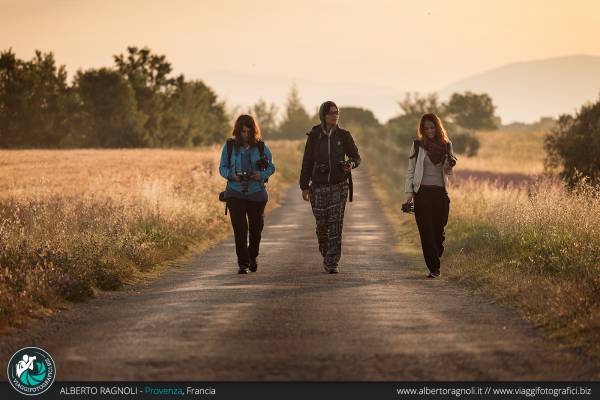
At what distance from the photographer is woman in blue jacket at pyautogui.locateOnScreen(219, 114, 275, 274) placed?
13938 millimetres

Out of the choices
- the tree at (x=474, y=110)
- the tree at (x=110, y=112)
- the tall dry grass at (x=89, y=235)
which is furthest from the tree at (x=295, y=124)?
the tall dry grass at (x=89, y=235)

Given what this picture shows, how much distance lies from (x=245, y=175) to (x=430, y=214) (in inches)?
112

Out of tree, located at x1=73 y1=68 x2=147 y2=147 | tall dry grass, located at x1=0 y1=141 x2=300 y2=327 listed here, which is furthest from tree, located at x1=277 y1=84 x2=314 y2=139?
tall dry grass, located at x1=0 y1=141 x2=300 y2=327

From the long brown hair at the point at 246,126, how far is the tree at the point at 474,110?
12549 centimetres

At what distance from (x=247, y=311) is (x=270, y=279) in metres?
3.27

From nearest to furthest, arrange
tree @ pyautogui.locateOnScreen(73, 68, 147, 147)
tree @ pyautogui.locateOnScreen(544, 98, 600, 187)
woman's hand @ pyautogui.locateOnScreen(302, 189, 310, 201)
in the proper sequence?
woman's hand @ pyautogui.locateOnScreen(302, 189, 310, 201) < tree @ pyautogui.locateOnScreen(544, 98, 600, 187) < tree @ pyautogui.locateOnScreen(73, 68, 147, 147)

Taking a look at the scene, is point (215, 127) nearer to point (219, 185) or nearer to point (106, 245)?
point (219, 185)

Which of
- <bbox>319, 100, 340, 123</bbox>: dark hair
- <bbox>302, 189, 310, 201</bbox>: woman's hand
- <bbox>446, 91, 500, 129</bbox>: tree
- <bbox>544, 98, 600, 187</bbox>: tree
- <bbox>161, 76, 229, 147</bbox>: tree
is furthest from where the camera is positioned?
<bbox>446, 91, 500, 129</bbox>: tree

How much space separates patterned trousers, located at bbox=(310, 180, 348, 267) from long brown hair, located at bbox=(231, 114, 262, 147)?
116 centimetres

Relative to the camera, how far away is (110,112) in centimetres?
9275

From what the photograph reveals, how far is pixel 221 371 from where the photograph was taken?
22.6ft

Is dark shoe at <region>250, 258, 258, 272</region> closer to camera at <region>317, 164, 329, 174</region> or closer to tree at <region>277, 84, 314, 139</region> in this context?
camera at <region>317, 164, 329, 174</region>

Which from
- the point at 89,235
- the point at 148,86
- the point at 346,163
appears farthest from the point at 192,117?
the point at 346,163

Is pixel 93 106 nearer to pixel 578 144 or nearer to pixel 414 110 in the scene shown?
pixel 414 110
